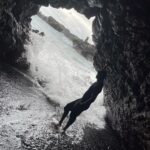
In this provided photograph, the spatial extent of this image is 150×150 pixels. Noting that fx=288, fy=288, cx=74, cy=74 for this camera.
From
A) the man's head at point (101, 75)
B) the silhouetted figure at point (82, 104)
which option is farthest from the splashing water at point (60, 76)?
the man's head at point (101, 75)

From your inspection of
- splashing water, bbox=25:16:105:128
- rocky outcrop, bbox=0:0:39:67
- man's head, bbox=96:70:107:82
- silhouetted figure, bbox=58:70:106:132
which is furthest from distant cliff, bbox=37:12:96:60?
silhouetted figure, bbox=58:70:106:132

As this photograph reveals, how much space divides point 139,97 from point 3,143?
194 inches

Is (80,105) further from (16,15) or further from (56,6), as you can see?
(56,6)

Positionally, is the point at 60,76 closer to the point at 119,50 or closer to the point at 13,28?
the point at 13,28

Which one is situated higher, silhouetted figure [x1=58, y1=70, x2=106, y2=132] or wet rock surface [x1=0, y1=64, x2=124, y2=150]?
silhouetted figure [x1=58, y1=70, x2=106, y2=132]

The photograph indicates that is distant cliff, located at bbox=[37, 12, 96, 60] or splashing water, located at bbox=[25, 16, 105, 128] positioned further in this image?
distant cliff, located at bbox=[37, 12, 96, 60]

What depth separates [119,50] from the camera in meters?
11.8

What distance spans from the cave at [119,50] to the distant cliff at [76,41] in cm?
1540

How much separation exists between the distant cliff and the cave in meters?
15.4

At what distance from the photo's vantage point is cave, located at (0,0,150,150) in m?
9.59

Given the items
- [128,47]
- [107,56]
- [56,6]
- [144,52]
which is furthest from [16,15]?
[144,52]

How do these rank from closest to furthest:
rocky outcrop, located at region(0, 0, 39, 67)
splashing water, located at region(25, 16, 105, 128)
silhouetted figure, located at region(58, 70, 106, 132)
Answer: silhouetted figure, located at region(58, 70, 106, 132) < rocky outcrop, located at region(0, 0, 39, 67) < splashing water, located at region(25, 16, 105, 128)

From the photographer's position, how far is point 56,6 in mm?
17094

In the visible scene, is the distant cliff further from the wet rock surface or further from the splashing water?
the wet rock surface
